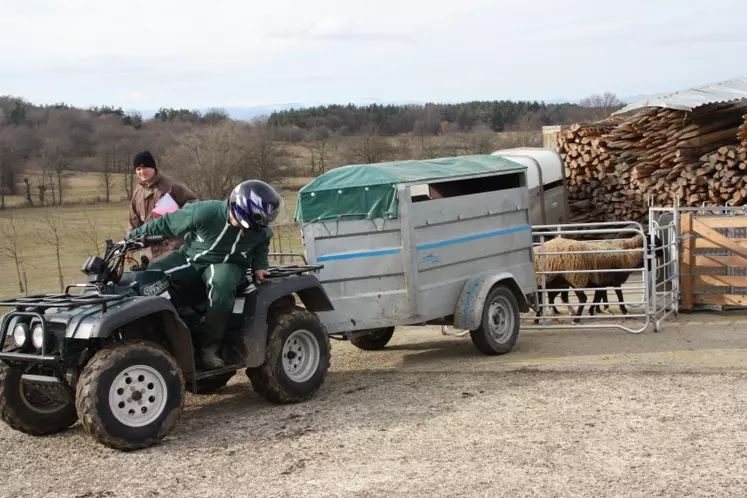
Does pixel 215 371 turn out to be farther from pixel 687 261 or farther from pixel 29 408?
pixel 687 261

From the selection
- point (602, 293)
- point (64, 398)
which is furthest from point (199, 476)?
point (602, 293)

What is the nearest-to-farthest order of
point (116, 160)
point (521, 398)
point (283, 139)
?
1. point (521, 398)
2. point (283, 139)
3. point (116, 160)

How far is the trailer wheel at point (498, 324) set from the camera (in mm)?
9617

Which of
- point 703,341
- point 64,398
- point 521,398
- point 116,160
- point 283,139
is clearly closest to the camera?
point 64,398

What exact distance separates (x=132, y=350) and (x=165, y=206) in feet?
7.44

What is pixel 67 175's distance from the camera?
48.2 metres

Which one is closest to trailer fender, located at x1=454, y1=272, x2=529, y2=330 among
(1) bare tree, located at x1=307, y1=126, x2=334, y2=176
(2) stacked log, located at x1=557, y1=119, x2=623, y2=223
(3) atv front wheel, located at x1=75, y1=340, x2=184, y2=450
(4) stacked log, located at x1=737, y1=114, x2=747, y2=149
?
(3) atv front wheel, located at x1=75, y1=340, x2=184, y2=450

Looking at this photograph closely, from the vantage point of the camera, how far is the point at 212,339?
7418 mm

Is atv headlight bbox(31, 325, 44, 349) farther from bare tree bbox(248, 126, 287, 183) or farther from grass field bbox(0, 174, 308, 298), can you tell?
bare tree bbox(248, 126, 287, 183)

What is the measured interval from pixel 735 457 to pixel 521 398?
82.8 inches

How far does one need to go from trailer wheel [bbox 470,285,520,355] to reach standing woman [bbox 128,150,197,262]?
3209 millimetres

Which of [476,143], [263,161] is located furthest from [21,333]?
[476,143]

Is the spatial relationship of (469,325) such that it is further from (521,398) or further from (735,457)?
(735,457)

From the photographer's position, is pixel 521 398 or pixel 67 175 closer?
pixel 521 398
